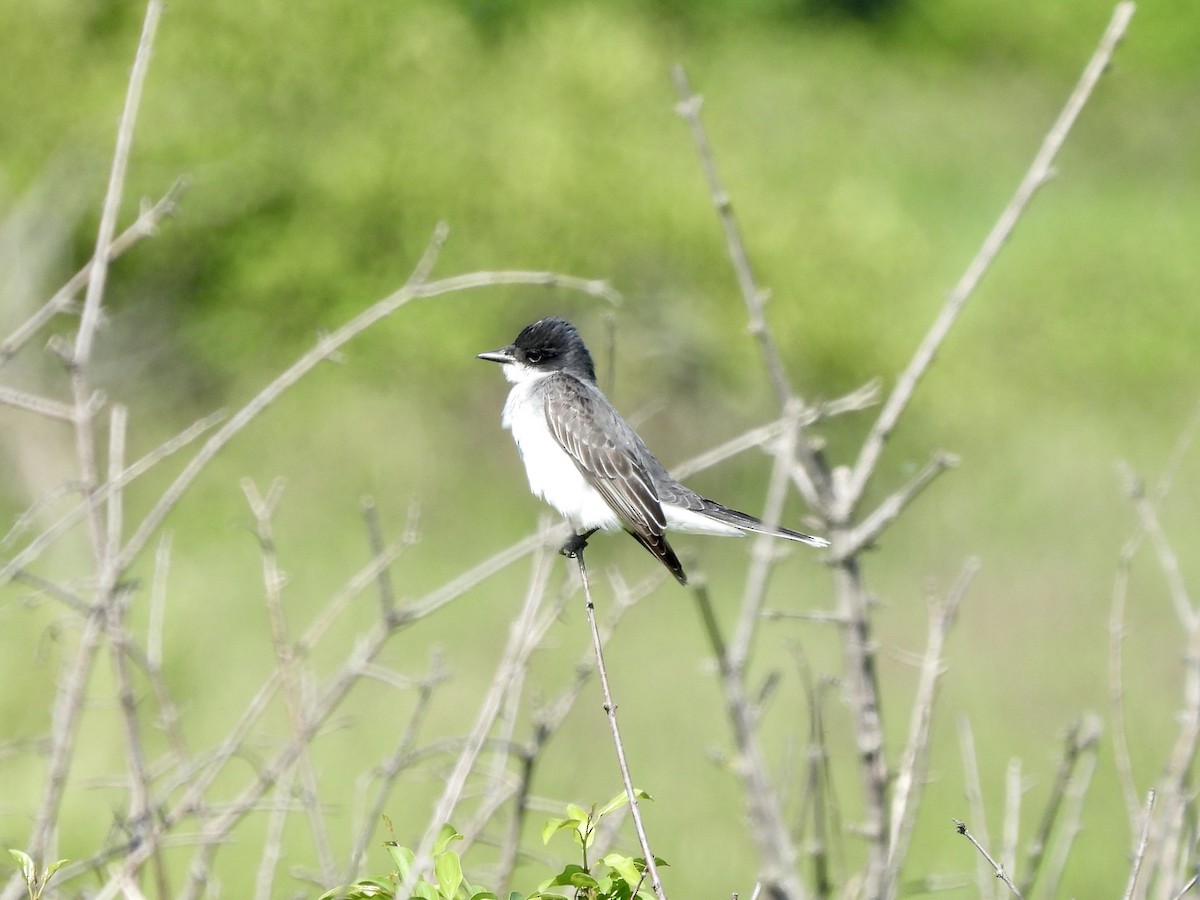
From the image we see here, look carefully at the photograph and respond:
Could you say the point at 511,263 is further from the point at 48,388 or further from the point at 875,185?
the point at 875,185

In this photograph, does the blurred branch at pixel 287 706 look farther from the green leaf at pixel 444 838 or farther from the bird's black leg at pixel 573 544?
the green leaf at pixel 444 838

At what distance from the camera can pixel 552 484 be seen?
4.72 meters

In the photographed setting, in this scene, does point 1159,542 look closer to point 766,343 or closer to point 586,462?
point 586,462

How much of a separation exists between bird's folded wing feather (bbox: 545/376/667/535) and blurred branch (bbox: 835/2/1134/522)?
238 cm

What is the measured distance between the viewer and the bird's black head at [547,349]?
500cm

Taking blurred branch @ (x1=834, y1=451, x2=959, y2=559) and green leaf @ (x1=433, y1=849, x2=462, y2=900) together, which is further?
green leaf @ (x1=433, y1=849, x2=462, y2=900)

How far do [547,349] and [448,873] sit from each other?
2887 mm

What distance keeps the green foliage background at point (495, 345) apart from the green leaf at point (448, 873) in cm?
721

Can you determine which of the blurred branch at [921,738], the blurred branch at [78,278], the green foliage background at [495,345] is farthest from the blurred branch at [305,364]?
the green foliage background at [495,345]

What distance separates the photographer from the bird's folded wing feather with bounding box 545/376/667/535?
454 centimetres

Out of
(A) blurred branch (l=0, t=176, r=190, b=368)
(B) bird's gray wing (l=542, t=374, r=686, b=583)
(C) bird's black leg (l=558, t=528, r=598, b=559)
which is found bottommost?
(C) bird's black leg (l=558, t=528, r=598, b=559)

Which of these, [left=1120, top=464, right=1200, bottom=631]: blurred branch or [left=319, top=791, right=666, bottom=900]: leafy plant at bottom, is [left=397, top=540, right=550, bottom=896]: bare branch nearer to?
[left=319, top=791, right=666, bottom=900]: leafy plant at bottom

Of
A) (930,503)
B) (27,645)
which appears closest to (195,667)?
(27,645)

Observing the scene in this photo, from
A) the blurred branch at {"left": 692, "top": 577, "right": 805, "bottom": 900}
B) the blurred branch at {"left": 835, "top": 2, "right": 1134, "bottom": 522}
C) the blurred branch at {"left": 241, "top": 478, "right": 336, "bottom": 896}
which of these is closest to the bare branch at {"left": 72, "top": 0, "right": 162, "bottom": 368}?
the blurred branch at {"left": 241, "top": 478, "right": 336, "bottom": 896}
